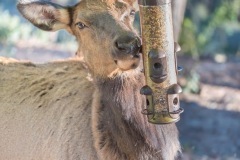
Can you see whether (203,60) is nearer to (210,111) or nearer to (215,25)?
(210,111)

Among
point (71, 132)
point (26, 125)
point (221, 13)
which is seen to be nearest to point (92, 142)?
point (71, 132)

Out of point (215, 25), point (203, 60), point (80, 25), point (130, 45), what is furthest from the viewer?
point (215, 25)

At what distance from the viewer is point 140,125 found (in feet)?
20.5

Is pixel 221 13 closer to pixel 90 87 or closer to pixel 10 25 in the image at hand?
pixel 10 25

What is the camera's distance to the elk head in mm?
5824

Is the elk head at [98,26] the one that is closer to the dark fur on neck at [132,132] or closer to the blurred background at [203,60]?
the dark fur on neck at [132,132]

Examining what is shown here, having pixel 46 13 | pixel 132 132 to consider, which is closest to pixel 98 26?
pixel 46 13

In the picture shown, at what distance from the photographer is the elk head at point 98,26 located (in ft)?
19.1

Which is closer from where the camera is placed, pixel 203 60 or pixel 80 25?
pixel 80 25

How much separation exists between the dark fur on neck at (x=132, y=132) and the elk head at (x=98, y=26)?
216 mm

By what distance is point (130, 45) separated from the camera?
18.6ft

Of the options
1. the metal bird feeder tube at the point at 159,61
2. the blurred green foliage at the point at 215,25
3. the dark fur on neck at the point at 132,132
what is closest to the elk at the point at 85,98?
the dark fur on neck at the point at 132,132

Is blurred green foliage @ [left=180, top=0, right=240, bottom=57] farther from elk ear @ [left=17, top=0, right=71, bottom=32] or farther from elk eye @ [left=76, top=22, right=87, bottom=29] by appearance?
elk eye @ [left=76, top=22, right=87, bottom=29]

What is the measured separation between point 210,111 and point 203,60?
4.45 m
